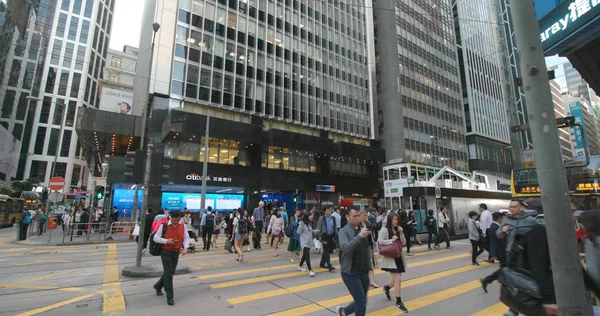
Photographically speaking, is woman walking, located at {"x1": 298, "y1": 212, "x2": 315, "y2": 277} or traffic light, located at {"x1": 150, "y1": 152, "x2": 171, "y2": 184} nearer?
woman walking, located at {"x1": 298, "y1": 212, "x2": 315, "y2": 277}

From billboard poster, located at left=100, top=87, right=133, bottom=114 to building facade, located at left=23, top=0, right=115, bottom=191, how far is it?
1608 inches

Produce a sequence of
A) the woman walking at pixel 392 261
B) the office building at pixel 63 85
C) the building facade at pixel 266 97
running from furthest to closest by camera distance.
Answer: the office building at pixel 63 85
the building facade at pixel 266 97
the woman walking at pixel 392 261

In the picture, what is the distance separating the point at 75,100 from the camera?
68.6 m

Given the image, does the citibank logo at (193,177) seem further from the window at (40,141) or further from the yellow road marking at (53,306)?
the window at (40,141)

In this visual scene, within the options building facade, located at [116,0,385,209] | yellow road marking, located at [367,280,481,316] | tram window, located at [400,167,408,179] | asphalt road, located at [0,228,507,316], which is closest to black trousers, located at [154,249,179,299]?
asphalt road, located at [0,228,507,316]

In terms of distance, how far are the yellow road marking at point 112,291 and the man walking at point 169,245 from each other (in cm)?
72

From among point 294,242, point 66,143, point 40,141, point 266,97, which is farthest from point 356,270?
point 40,141

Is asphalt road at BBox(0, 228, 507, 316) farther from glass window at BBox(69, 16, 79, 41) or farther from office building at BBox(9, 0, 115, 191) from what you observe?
glass window at BBox(69, 16, 79, 41)

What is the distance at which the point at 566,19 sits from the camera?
505 cm

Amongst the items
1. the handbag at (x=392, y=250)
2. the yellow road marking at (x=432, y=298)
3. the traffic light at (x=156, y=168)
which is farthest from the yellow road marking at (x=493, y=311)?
the traffic light at (x=156, y=168)

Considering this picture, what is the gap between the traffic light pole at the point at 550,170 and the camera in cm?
238

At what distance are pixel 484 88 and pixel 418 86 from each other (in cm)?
2300

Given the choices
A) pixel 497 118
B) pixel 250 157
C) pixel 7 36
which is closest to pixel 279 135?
pixel 250 157

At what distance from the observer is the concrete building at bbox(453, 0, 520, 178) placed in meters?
60.3
